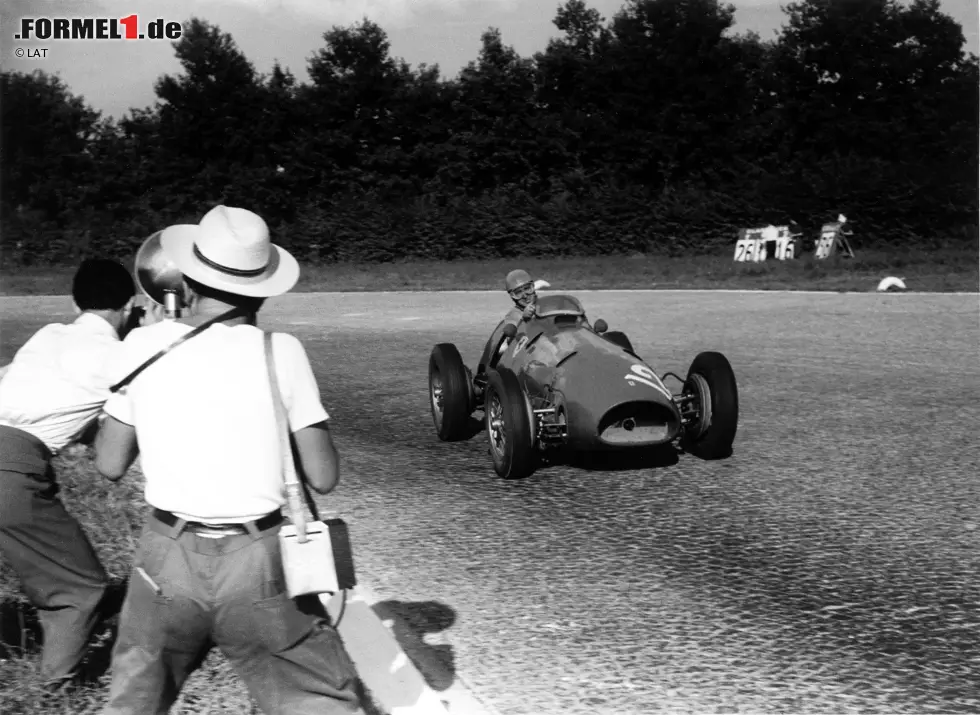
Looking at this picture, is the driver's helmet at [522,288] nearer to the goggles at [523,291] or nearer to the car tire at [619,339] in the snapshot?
the goggles at [523,291]

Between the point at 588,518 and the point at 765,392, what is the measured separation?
17.5ft

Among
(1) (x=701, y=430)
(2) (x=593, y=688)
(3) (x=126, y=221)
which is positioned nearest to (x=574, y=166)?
(3) (x=126, y=221)

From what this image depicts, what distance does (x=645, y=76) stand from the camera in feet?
169

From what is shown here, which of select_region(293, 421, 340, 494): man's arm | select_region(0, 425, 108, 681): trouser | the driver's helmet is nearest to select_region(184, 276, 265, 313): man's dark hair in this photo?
select_region(293, 421, 340, 494): man's arm

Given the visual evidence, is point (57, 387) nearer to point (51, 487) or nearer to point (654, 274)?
point (51, 487)

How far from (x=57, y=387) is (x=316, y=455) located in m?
1.72

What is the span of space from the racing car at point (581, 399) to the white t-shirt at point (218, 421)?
196 inches

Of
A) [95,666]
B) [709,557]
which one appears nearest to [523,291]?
[709,557]

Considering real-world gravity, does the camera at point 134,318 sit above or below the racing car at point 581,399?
above

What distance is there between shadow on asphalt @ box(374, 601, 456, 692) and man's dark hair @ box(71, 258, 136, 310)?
1725mm

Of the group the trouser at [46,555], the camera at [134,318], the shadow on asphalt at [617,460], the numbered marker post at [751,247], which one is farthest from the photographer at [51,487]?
the numbered marker post at [751,247]

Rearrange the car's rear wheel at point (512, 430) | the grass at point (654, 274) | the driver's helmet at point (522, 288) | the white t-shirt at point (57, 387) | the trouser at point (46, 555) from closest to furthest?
1. the trouser at point (46, 555)
2. the white t-shirt at point (57, 387)
3. the car's rear wheel at point (512, 430)
4. the driver's helmet at point (522, 288)
5. the grass at point (654, 274)

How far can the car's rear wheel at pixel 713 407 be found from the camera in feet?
27.9

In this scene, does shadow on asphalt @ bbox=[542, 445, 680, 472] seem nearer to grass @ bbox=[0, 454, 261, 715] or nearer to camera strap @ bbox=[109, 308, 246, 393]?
grass @ bbox=[0, 454, 261, 715]
